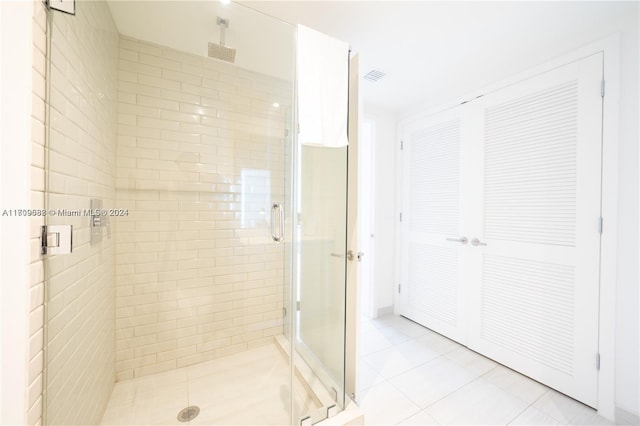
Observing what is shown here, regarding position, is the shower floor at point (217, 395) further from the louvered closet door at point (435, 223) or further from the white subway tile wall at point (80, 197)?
the louvered closet door at point (435, 223)

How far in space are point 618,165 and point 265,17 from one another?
7.54 ft

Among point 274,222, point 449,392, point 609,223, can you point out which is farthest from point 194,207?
point 609,223

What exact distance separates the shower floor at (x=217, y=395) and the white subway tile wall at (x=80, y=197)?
0.47 feet

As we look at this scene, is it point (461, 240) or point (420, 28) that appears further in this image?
point (461, 240)

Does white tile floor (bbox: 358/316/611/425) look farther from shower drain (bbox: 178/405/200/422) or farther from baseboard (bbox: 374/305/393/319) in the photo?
shower drain (bbox: 178/405/200/422)

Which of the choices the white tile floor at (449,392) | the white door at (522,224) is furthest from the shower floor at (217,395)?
the white door at (522,224)

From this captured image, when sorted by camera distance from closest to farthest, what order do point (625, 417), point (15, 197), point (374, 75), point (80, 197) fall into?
point (15, 197) → point (80, 197) → point (625, 417) → point (374, 75)

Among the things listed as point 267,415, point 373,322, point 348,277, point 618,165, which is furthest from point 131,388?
point 618,165

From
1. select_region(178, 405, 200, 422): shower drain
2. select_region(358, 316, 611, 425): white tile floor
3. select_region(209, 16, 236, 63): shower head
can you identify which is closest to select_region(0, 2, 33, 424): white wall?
select_region(178, 405, 200, 422): shower drain

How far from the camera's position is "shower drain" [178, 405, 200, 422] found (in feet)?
4.58

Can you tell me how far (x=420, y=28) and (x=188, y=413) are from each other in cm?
275

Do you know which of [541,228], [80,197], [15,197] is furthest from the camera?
[541,228]

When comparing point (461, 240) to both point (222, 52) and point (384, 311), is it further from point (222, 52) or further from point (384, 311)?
point (222, 52)

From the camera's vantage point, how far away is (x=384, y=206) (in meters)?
2.92
